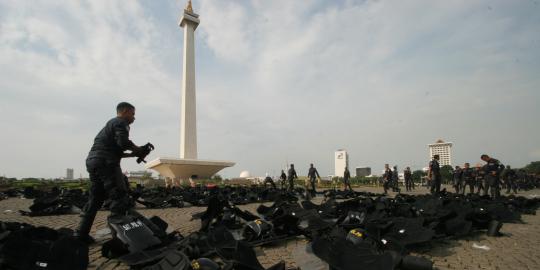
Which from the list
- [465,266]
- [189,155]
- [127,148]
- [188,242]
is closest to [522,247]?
A: [465,266]

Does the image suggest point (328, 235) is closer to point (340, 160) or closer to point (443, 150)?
point (340, 160)

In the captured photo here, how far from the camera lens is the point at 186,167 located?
42.5 metres

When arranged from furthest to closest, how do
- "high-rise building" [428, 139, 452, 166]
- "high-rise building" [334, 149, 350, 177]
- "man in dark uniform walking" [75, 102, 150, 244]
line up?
"high-rise building" [428, 139, 452, 166], "high-rise building" [334, 149, 350, 177], "man in dark uniform walking" [75, 102, 150, 244]

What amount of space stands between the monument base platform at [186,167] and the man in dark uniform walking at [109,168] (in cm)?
3657

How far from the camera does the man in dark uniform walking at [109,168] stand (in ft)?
13.6

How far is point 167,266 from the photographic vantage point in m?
2.57

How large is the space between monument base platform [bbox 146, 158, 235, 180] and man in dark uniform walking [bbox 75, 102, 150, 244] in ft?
120

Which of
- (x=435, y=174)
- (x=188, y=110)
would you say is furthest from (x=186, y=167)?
(x=435, y=174)

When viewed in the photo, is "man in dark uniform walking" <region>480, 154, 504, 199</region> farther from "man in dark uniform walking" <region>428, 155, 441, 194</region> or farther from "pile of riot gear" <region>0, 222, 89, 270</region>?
"pile of riot gear" <region>0, 222, 89, 270</region>

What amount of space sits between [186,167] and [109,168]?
39.5 meters

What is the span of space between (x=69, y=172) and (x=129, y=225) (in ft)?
671

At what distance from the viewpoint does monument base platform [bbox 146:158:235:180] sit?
135 ft

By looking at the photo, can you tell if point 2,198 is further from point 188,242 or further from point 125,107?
point 188,242

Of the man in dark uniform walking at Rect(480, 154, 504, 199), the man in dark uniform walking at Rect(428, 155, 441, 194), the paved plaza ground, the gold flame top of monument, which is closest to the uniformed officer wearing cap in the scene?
the man in dark uniform walking at Rect(480, 154, 504, 199)
